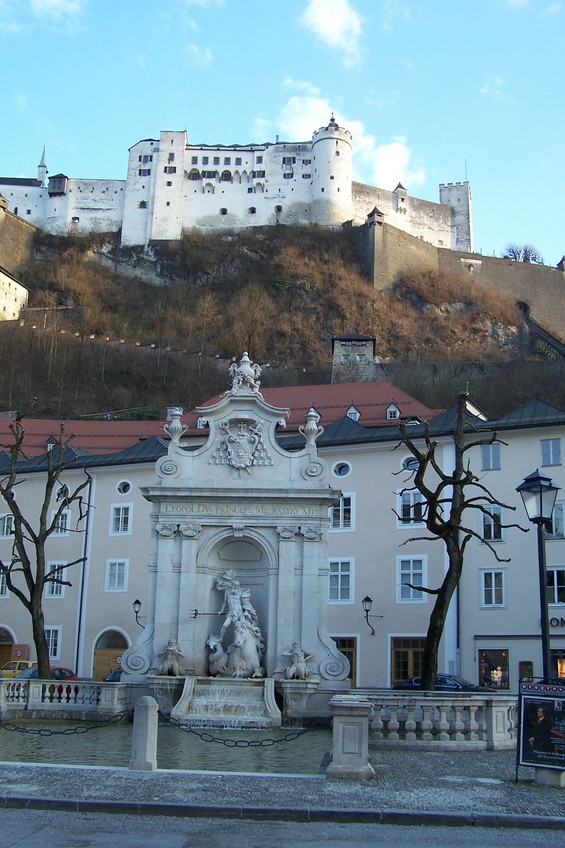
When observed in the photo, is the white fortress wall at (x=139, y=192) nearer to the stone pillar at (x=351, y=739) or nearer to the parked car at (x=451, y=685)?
the parked car at (x=451, y=685)

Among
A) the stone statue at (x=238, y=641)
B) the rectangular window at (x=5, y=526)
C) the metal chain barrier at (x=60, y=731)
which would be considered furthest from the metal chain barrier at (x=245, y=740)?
the rectangular window at (x=5, y=526)

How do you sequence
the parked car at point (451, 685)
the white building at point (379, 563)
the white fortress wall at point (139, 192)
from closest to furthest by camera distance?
the parked car at point (451, 685), the white building at point (379, 563), the white fortress wall at point (139, 192)

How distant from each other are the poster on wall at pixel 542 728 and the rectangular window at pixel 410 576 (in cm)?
2363

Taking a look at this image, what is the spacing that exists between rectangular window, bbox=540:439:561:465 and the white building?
0.06 meters

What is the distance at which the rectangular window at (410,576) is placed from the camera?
38.0 metres

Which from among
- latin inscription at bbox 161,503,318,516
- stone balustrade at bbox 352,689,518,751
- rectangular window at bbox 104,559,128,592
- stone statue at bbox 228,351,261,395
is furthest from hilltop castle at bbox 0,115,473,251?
stone balustrade at bbox 352,689,518,751

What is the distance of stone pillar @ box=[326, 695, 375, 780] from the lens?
14461mm

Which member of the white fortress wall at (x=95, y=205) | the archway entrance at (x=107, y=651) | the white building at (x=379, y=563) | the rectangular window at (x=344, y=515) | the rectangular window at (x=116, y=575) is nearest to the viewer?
the white building at (x=379, y=563)

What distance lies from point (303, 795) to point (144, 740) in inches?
110

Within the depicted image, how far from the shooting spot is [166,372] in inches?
3605

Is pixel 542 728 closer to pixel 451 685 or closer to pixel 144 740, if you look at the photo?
pixel 144 740

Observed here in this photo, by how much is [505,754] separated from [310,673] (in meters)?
7.14

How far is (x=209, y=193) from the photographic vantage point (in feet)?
400

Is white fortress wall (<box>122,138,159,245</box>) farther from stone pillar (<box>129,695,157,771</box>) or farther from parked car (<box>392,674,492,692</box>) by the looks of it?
stone pillar (<box>129,695,157,771</box>)
